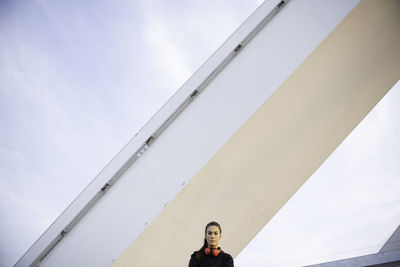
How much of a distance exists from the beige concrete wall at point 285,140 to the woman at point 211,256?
1.16 feet

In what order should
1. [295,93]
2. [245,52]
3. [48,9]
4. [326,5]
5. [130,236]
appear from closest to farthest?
[130,236]
[326,5]
[245,52]
[295,93]
[48,9]

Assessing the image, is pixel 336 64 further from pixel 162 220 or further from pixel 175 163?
pixel 162 220

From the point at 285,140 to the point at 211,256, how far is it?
1136 millimetres

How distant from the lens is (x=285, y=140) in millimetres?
2002

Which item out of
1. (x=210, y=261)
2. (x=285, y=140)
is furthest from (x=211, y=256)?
(x=285, y=140)

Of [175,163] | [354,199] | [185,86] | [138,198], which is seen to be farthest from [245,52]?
[354,199]

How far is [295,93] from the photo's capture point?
1767 millimetres

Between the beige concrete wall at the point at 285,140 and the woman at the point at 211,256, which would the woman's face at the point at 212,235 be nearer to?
the woman at the point at 211,256

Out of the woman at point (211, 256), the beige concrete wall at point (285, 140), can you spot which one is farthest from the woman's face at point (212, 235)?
the beige concrete wall at point (285, 140)

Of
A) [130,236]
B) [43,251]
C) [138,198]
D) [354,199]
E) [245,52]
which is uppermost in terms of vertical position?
[354,199]

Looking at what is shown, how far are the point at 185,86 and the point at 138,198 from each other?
79cm

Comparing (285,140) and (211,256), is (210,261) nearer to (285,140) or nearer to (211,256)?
(211,256)

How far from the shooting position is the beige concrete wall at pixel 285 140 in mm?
1652

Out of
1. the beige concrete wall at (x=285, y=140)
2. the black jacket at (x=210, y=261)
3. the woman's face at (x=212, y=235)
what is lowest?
the black jacket at (x=210, y=261)
